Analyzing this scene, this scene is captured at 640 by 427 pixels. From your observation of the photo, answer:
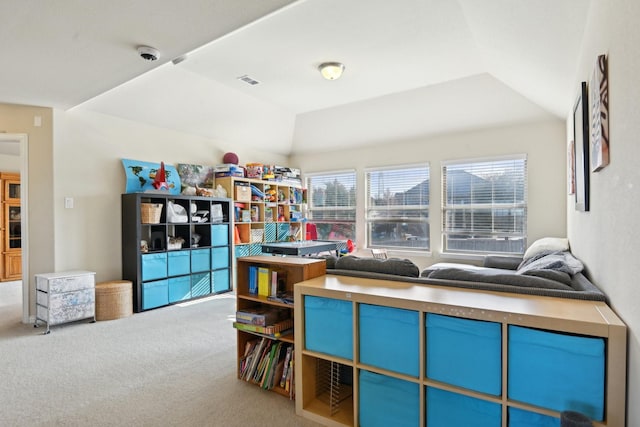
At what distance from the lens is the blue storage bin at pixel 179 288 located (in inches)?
185

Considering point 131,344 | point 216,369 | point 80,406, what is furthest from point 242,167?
point 80,406

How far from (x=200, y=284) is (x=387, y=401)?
3818 millimetres

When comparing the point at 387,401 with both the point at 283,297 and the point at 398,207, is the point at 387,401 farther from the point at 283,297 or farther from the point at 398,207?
the point at 398,207

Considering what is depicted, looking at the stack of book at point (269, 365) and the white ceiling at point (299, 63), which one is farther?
the stack of book at point (269, 365)

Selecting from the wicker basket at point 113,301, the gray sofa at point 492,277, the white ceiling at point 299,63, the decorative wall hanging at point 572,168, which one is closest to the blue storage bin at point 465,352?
the gray sofa at point 492,277

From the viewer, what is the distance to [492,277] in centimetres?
196

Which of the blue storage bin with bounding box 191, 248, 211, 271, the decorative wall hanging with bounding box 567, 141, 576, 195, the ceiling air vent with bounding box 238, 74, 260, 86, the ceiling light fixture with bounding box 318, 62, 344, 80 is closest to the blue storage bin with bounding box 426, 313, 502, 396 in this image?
the decorative wall hanging with bounding box 567, 141, 576, 195

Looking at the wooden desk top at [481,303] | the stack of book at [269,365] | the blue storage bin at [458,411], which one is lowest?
the stack of book at [269,365]

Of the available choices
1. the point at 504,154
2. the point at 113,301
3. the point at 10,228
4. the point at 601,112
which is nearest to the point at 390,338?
the point at 601,112

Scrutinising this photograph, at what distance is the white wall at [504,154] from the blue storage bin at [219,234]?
7.80 ft

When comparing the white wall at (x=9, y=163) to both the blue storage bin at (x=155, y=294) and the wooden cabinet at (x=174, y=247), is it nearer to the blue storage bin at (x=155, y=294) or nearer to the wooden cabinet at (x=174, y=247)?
the wooden cabinet at (x=174, y=247)

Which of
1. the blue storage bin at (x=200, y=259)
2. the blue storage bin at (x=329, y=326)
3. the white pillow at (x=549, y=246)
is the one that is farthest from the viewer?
the blue storage bin at (x=200, y=259)

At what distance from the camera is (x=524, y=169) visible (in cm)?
501

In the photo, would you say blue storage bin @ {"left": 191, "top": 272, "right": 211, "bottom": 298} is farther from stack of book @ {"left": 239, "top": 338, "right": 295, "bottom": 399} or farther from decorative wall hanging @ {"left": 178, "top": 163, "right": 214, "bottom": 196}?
stack of book @ {"left": 239, "top": 338, "right": 295, "bottom": 399}
